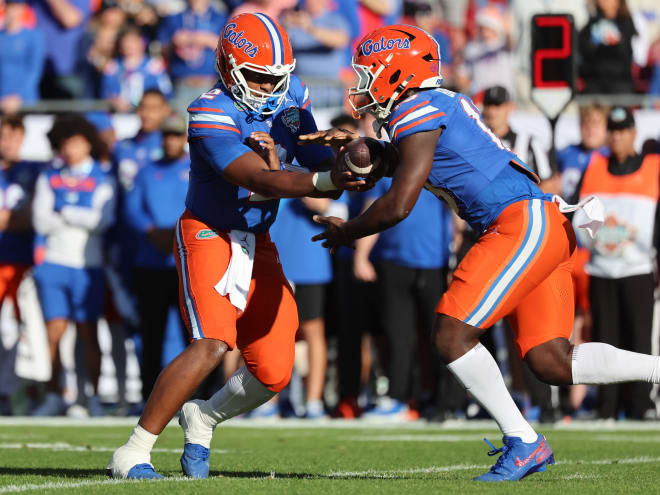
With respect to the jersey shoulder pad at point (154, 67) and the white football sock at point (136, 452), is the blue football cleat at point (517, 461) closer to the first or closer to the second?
the white football sock at point (136, 452)

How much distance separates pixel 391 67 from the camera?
5.51 m

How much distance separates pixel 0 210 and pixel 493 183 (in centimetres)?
644

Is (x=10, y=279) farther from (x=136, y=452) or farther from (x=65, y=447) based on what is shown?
(x=136, y=452)

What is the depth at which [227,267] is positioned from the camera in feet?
18.8

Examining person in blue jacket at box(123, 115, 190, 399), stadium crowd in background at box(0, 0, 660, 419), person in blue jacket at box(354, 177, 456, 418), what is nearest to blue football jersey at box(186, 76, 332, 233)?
stadium crowd in background at box(0, 0, 660, 419)

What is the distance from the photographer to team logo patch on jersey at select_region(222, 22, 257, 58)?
222 inches

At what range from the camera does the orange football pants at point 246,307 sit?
564 cm

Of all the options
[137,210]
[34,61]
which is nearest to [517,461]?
[137,210]

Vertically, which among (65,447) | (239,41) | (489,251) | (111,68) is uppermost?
(111,68)

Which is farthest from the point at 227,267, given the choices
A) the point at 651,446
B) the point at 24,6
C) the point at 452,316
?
the point at 24,6

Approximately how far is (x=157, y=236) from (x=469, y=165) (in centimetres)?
539

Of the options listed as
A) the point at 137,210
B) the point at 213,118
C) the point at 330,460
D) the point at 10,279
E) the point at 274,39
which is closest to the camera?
the point at 213,118

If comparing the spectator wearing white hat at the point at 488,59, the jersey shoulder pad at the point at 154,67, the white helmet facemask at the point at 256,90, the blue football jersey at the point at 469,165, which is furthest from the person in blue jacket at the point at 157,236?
the blue football jersey at the point at 469,165

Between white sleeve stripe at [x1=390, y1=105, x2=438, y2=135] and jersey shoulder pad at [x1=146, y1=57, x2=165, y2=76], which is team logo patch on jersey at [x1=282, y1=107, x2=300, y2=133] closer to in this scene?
white sleeve stripe at [x1=390, y1=105, x2=438, y2=135]
